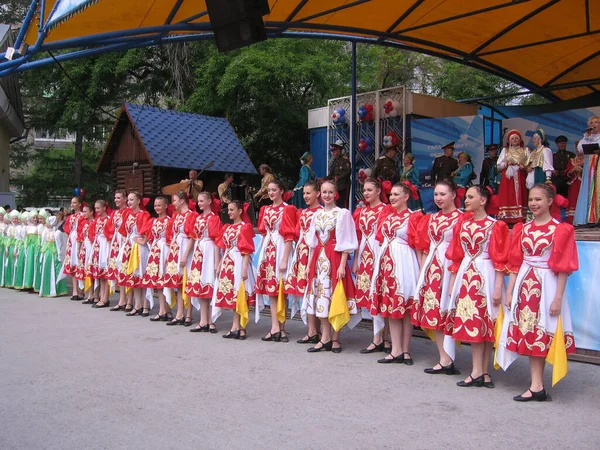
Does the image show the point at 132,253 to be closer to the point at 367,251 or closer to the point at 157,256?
the point at 157,256

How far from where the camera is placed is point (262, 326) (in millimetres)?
8641

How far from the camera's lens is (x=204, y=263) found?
26.8 ft

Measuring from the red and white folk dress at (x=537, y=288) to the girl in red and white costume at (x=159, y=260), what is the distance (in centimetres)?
534

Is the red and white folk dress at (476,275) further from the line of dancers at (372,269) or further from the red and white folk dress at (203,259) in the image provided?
the red and white folk dress at (203,259)

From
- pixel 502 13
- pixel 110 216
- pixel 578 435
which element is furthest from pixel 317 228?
pixel 502 13

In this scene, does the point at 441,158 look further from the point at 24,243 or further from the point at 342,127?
the point at 24,243

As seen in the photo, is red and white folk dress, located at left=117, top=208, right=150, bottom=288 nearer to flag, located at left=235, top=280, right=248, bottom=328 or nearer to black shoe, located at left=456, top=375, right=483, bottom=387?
flag, located at left=235, top=280, right=248, bottom=328

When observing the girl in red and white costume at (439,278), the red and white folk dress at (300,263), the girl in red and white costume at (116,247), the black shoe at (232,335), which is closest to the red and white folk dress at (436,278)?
the girl in red and white costume at (439,278)

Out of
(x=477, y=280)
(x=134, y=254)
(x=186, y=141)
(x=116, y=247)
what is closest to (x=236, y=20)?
(x=477, y=280)

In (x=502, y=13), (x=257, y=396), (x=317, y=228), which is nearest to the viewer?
(x=257, y=396)

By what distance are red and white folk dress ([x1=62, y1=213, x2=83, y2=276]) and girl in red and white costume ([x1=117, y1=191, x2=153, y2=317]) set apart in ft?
6.36

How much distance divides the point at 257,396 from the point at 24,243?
986 cm

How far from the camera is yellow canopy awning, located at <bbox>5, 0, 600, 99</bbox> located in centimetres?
840

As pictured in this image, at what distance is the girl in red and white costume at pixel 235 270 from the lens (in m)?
7.64
